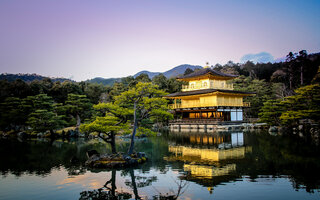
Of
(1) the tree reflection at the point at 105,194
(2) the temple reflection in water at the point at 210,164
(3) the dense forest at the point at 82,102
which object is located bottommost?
(1) the tree reflection at the point at 105,194

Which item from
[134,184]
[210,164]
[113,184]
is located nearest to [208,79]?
[210,164]

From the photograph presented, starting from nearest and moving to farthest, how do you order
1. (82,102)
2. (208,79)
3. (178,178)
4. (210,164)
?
(178,178), (210,164), (82,102), (208,79)

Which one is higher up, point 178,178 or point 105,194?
point 178,178

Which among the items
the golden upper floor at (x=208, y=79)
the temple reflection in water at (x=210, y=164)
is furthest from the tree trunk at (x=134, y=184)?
the golden upper floor at (x=208, y=79)

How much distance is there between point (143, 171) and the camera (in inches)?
464

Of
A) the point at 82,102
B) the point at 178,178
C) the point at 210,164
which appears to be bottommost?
the point at 178,178

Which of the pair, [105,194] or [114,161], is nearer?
[105,194]

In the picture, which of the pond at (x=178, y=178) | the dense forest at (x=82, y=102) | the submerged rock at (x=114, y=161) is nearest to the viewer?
the pond at (x=178, y=178)

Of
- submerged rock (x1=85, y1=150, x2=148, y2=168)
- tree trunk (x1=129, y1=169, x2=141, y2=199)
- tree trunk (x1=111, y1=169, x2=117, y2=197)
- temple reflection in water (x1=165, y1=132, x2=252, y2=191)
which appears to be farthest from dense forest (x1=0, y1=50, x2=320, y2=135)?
tree trunk (x1=129, y1=169, x2=141, y2=199)

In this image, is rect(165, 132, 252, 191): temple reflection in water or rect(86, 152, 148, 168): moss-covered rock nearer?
rect(165, 132, 252, 191): temple reflection in water

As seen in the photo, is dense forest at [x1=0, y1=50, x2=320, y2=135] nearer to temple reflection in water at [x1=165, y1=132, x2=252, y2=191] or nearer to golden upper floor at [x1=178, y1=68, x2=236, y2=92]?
temple reflection in water at [x1=165, y1=132, x2=252, y2=191]

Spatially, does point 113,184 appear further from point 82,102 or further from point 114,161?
point 82,102

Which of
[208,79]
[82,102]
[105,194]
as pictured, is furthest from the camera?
[208,79]

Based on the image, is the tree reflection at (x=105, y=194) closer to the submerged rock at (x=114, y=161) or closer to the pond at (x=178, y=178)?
the pond at (x=178, y=178)
